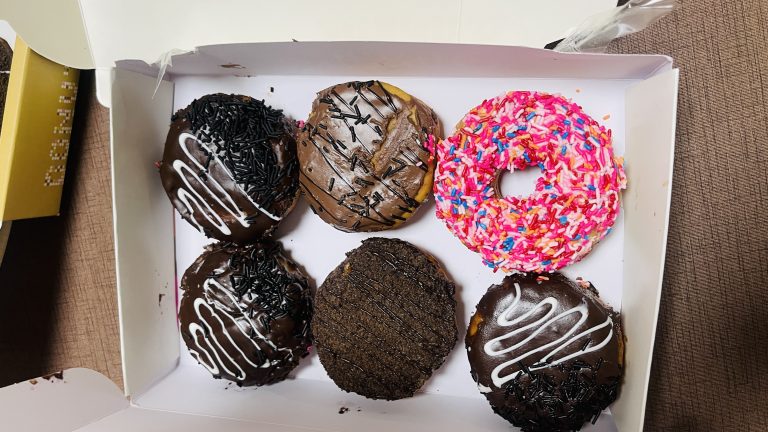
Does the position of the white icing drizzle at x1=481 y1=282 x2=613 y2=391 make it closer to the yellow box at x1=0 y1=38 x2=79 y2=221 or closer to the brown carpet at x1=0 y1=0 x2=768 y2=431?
the brown carpet at x1=0 y1=0 x2=768 y2=431

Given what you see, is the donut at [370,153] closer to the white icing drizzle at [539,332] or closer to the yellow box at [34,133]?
the white icing drizzle at [539,332]

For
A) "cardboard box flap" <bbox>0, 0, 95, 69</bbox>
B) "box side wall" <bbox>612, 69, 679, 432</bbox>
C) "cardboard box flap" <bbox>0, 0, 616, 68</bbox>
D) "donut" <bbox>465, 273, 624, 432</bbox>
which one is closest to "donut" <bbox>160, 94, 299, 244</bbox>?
"cardboard box flap" <bbox>0, 0, 616, 68</bbox>

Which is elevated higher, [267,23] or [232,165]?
[267,23]

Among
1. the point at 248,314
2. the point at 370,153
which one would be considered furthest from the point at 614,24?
the point at 248,314

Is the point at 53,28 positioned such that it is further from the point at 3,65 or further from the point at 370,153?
the point at 370,153

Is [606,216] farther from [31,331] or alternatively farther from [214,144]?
[31,331]

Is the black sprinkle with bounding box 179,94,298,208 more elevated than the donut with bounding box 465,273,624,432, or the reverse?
the black sprinkle with bounding box 179,94,298,208
